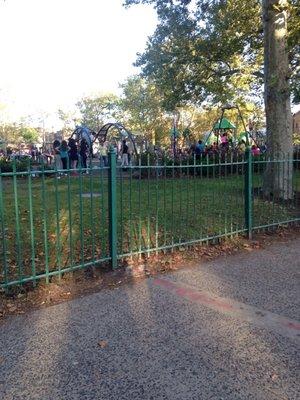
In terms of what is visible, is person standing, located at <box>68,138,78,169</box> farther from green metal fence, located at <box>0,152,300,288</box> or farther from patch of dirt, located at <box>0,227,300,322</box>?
patch of dirt, located at <box>0,227,300,322</box>

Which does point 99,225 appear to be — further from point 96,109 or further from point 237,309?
point 96,109

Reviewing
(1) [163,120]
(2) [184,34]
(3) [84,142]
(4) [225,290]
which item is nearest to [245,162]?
(4) [225,290]

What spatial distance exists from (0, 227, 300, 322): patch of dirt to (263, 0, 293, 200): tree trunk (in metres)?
3.22

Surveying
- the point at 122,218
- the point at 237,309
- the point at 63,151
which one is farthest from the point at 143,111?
the point at 237,309

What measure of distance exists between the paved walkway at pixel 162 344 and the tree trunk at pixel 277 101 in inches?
213

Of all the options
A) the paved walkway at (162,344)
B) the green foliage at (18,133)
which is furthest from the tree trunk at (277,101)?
the green foliage at (18,133)

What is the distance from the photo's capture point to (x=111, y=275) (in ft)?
18.0

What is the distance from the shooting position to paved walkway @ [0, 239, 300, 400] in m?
3.01

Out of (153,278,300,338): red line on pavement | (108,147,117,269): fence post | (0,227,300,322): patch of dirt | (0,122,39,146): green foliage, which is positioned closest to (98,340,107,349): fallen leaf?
(0,227,300,322): patch of dirt

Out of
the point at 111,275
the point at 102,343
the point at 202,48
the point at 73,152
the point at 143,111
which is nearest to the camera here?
the point at 102,343

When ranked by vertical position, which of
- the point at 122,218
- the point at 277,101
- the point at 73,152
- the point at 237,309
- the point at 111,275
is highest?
the point at 277,101

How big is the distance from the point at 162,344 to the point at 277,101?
822cm

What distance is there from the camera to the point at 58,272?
501 cm

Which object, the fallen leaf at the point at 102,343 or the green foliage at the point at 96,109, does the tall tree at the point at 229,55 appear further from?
the green foliage at the point at 96,109
